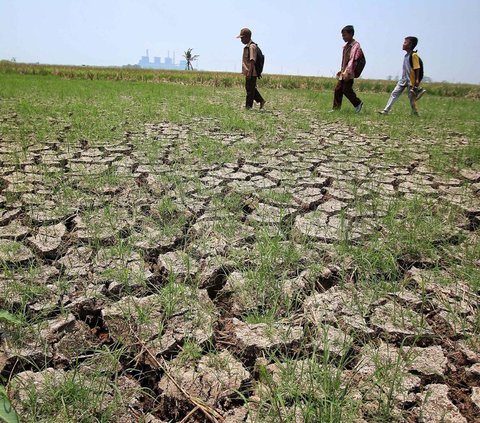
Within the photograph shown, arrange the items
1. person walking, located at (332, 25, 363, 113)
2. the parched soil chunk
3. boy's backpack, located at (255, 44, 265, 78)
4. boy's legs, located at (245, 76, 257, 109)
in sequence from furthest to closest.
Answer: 1. boy's legs, located at (245, 76, 257, 109)
2. boy's backpack, located at (255, 44, 265, 78)
3. person walking, located at (332, 25, 363, 113)
4. the parched soil chunk

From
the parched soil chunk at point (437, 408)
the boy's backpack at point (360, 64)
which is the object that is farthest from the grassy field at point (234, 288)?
the boy's backpack at point (360, 64)

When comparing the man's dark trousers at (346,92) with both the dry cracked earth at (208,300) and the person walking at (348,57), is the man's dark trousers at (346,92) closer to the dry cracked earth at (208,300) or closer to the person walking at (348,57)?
the person walking at (348,57)

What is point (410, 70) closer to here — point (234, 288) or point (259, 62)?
point (259, 62)

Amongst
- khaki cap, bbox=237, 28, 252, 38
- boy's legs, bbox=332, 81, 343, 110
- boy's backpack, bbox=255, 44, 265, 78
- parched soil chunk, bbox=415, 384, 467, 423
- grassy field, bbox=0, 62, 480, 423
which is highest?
khaki cap, bbox=237, 28, 252, 38

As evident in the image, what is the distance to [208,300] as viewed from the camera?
5.26 feet

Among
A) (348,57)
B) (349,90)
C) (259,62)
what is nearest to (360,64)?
(348,57)

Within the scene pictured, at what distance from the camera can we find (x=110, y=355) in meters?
1.26

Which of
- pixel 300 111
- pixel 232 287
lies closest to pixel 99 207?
pixel 232 287

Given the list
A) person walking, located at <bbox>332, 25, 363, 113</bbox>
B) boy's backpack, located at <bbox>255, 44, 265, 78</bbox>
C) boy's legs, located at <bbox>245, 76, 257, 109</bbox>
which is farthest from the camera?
boy's legs, located at <bbox>245, 76, 257, 109</bbox>

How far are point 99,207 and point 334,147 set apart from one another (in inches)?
113

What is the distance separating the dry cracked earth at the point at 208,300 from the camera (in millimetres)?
1180

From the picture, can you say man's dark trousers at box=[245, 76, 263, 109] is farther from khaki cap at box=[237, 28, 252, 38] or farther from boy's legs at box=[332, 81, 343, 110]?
boy's legs at box=[332, 81, 343, 110]

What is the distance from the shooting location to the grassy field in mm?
1146

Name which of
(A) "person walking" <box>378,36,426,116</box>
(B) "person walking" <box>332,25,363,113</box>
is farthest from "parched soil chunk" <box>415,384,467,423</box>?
(A) "person walking" <box>378,36,426,116</box>
